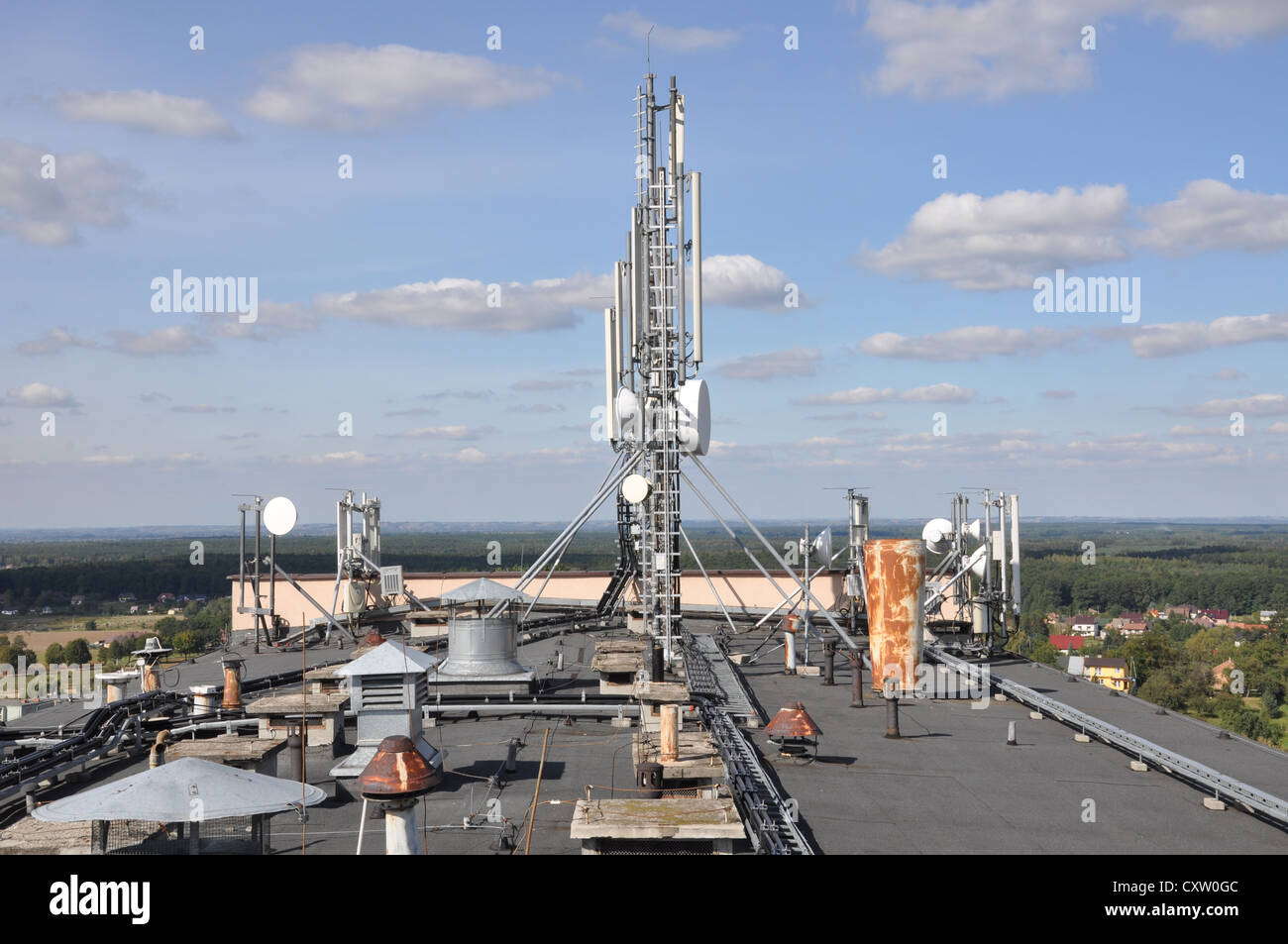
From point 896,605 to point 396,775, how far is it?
18.5m

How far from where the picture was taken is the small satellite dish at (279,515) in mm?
39969

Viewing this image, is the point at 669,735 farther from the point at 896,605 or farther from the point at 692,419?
the point at 692,419

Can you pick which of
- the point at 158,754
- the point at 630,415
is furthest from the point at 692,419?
the point at 158,754

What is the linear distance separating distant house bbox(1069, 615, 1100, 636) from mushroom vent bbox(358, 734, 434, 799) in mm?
163253

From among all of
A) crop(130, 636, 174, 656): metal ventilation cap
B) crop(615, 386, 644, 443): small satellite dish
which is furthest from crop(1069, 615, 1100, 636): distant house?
crop(130, 636, 174, 656): metal ventilation cap

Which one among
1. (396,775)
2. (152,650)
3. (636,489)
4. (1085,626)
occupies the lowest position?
(1085,626)

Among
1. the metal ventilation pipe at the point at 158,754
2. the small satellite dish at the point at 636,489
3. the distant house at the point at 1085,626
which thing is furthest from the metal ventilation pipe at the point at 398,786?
the distant house at the point at 1085,626

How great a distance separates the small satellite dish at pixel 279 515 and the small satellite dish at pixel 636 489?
15.4 m

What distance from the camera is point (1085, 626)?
579ft

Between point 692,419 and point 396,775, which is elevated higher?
point 692,419

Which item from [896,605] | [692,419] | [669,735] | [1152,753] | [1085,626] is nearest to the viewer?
[669,735]

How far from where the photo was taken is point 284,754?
751 inches
